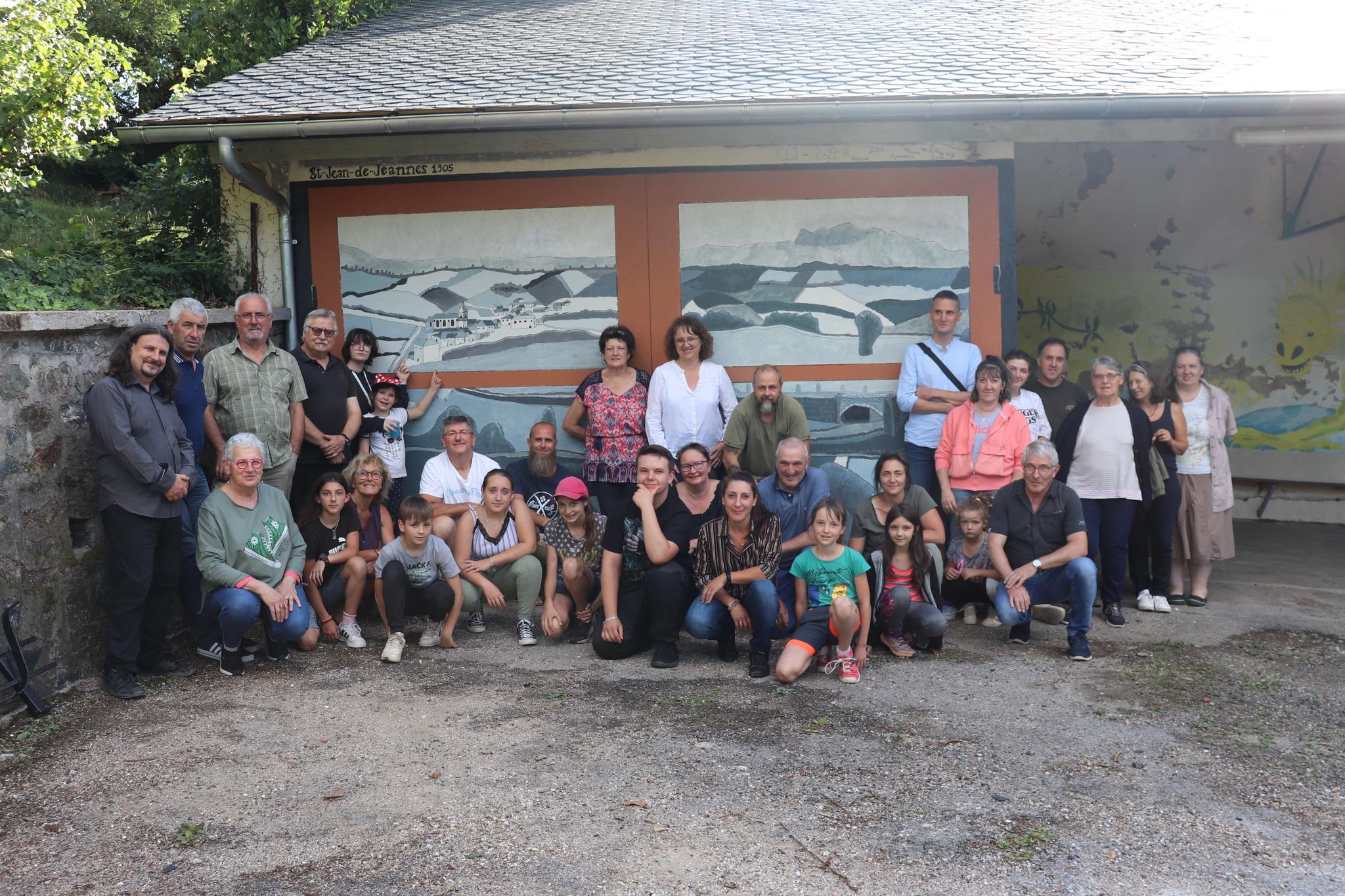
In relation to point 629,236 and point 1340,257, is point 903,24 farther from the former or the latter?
point 1340,257

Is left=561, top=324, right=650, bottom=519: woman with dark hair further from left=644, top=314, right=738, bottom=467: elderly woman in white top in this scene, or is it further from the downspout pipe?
the downspout pipe

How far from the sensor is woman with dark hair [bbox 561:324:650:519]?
6.37m

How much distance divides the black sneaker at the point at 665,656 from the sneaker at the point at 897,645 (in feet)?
3.49

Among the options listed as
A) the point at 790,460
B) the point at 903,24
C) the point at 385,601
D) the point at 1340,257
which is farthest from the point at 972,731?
the point at 1340,257

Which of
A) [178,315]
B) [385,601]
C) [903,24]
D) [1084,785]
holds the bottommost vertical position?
[1084,785]

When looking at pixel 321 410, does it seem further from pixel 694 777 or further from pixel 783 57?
pixel 783 57

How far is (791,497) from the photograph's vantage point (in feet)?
18.6

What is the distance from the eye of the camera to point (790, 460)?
217 inches

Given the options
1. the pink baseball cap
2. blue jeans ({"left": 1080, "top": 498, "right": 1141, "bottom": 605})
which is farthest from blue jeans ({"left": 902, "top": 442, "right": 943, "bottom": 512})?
the pink baseball cap

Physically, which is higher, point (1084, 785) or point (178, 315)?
point (178, 315)

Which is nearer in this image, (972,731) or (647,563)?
(972,731)

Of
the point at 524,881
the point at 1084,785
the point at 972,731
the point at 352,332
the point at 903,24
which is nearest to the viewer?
the point at 524,881

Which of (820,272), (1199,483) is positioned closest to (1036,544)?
(1199,483)

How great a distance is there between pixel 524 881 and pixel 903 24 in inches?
286
